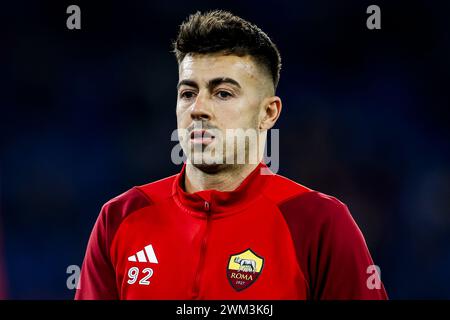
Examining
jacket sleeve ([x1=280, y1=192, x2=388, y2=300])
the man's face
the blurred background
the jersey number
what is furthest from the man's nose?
the blurred background

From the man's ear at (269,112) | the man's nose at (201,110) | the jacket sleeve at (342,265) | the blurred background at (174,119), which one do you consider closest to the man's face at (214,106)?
the man's nose at (201,110)

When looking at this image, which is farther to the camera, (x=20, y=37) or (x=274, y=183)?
(x=20, y=37)

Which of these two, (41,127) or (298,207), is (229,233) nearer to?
(298,207)

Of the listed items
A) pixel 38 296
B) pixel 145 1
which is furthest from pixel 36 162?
pixel 145 1

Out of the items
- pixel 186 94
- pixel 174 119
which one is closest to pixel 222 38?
pixel 186 94

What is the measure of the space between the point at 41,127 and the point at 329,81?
2.82 metres

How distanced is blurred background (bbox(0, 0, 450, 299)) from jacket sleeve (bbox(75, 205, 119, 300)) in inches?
123

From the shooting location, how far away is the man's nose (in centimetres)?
237

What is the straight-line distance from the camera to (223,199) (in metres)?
2.46

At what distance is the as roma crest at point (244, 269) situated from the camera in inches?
90.8

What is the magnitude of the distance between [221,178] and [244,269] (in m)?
0.39

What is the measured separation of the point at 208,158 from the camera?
94.6 inches

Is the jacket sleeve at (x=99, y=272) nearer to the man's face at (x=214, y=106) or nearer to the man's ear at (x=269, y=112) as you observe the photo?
the man's face at (x=214, y=106)

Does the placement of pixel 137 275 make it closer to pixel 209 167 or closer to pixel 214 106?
pixel 209 167
